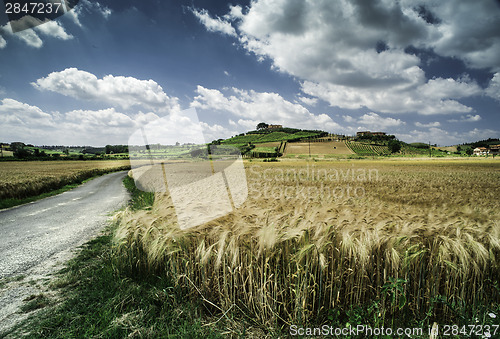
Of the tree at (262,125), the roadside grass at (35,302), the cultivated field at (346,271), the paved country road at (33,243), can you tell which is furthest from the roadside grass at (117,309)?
the tree at (262,125)

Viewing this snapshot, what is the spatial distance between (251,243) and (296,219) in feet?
2.64

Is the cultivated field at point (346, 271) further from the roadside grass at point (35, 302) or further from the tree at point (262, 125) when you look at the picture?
the tree at point (262, 125)

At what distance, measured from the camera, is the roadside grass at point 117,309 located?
2441 millimetres

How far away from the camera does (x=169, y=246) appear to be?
3.29 metres

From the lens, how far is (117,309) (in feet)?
9.25

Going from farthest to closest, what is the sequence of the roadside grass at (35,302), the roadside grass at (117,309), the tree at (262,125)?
the tree at (262,125)
the roadside grass at (35,302)
the roadside grass at (117,309)

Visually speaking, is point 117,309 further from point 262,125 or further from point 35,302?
point 262,125

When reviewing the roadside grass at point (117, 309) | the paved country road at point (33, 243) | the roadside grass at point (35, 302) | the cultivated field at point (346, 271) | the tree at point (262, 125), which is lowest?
the paved country road at point (33, 243)

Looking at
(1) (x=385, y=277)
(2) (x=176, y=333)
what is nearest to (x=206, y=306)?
(2) (x=176, y=333)

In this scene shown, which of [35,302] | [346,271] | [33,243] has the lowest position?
[33,243]

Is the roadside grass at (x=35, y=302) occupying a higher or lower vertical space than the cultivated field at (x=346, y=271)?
lower

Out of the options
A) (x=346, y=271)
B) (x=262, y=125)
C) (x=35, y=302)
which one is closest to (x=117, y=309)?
(x=35, y=302)

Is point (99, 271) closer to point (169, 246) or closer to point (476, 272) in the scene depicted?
point (169, 246)

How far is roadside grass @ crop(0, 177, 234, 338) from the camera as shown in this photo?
2441mm
